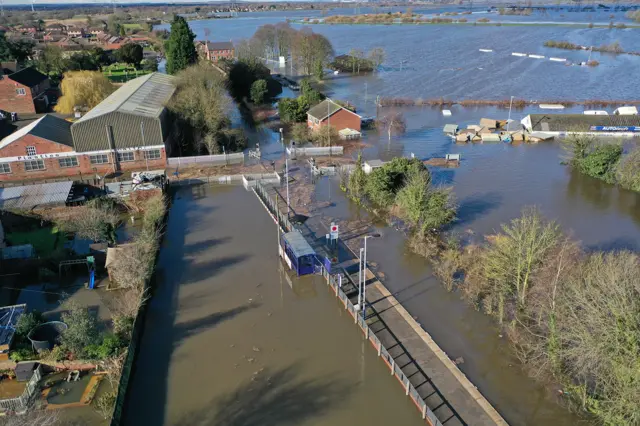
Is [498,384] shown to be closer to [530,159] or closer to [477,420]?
[477,420]

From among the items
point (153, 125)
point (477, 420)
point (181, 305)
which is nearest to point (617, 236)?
point (477, 420)

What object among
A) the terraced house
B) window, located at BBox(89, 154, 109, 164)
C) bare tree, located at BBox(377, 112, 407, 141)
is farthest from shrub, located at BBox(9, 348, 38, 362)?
bare tree, located at BBox(377, 112, 407, 141)

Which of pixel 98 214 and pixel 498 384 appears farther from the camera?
pixel 98 214

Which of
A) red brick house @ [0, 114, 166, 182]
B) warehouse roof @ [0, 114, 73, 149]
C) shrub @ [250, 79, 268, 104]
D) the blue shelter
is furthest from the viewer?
shrub @ [250, 79, 268, 104]

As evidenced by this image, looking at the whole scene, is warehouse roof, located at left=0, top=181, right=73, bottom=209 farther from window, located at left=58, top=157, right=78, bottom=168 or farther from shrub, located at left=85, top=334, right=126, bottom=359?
shrub, located at left=85, top=334, right=126, bottom=359

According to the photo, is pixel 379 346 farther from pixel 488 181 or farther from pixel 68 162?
pixel 68 162

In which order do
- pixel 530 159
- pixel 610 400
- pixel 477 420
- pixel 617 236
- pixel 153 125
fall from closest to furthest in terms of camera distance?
1. pixel 610 400
2. pixel 477 420
3. pixel 617 236
4. pixel 153 125
5. pixel 530 159
